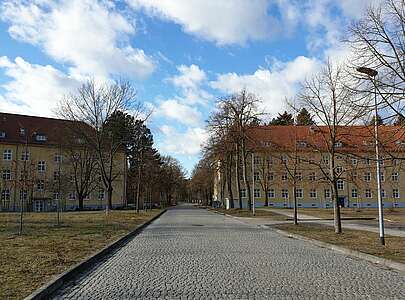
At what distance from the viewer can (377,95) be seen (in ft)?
45.8

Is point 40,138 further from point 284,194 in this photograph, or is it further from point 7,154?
point 284,194

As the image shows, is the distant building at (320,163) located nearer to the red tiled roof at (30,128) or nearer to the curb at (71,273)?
the curb at (71,273)

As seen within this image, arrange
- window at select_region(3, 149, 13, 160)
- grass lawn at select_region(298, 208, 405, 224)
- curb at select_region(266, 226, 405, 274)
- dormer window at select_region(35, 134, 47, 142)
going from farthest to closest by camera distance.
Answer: dormer window at select_region(35, 134, 47, 142)
window at select_region(3, 149, 13, 160)
grass lawn at select_region(298, 208, 405, 224)
curb at select_region(266, 226, 405, 274)

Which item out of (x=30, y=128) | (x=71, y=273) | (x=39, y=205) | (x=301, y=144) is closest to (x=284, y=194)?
(x=39, y=205)

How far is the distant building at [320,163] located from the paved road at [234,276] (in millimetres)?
4100

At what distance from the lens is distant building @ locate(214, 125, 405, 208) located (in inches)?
630

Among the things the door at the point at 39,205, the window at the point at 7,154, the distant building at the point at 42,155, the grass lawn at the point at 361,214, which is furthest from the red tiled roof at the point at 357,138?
the window at the point at 7,154

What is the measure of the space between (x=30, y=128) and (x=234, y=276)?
71.3 meters

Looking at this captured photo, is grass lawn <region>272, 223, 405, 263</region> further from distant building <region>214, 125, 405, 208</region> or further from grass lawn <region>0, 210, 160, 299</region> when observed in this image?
grass lawn <region>0, 210, 160, 299</region>

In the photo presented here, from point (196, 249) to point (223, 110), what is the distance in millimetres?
37455

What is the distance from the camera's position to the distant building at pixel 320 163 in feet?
52.5

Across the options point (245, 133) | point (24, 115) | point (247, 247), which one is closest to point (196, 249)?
point (247, 247)

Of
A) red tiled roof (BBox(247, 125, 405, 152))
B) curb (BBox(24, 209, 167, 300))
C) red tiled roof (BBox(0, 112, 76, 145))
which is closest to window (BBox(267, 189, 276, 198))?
red tiled roof (BBox(0, 112, 76, 145))

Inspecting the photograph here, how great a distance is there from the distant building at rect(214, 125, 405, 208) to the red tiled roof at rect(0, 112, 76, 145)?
87.1 ft
